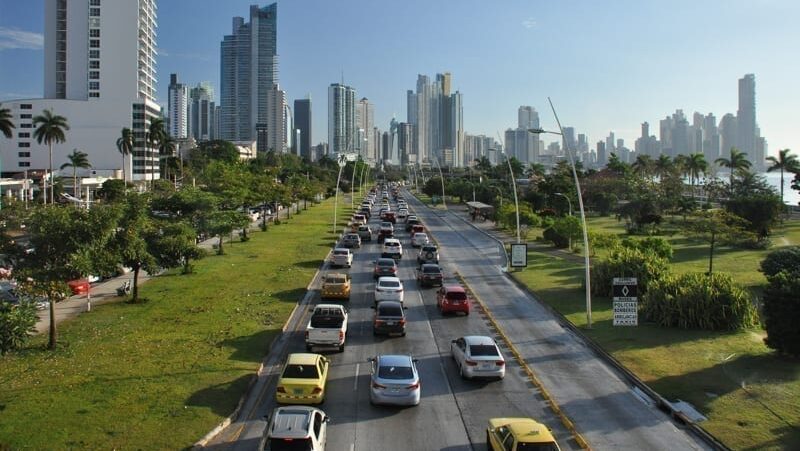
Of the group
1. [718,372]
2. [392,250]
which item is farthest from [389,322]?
[392,250]

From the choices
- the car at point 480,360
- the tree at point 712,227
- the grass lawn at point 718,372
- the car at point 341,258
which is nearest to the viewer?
the grass lawn at point 718,372

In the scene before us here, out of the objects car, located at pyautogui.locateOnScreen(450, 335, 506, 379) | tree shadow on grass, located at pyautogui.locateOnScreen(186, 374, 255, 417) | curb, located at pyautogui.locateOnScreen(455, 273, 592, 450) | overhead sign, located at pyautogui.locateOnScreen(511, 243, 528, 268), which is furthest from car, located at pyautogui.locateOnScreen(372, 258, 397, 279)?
tree shadow on grass, located at pyautogui.locateOnScreen(186, 374, 255, 417)

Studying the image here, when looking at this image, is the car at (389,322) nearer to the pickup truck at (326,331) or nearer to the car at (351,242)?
the pickup truck at (326,331)

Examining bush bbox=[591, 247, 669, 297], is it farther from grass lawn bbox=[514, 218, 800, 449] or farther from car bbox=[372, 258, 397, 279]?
car bbox=[372, 258, 397, 279]

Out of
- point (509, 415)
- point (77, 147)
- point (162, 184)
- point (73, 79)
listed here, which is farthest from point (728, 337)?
point (73, 79)

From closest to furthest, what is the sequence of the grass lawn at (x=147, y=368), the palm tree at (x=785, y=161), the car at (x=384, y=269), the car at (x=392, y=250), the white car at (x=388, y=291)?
the grass lawn at (x=147, y=368), the white car at (x=388, y=291), the car at (x=384, y=269), the car at (x=392, y=250), the palm tree at (x=785, y=161)

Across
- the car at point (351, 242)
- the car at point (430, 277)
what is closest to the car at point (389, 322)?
the car at point (430, 277)
